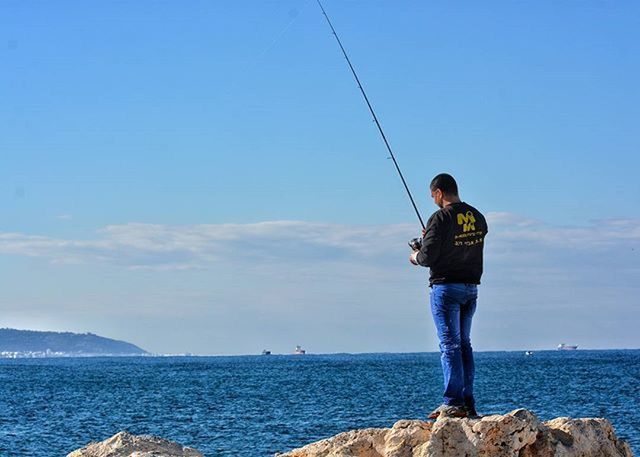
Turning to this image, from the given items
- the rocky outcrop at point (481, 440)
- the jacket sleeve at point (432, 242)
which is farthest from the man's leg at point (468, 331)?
the rocky outcrop at point (481, 440)

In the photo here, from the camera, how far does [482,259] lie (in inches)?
374

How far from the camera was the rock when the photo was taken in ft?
25.0

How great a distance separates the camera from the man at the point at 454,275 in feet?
30.1

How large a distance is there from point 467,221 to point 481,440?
86.6 inches

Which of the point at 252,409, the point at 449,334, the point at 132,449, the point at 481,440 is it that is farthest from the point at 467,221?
the point at 252,409

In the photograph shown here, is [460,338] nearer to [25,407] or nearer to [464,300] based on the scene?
[464,300]

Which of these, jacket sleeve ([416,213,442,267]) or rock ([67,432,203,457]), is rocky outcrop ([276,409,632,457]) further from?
jacket sleeve ([416,213,442,267])

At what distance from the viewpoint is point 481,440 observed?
776 cm

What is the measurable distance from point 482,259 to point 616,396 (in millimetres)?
44608

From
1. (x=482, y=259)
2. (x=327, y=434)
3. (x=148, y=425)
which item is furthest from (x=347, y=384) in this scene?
(x=482, y=259)

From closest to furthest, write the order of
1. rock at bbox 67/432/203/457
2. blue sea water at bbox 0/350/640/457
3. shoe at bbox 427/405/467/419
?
1. rock at bbox 67/432/203/457
2. shoe at bbox 427/405/467/419
3. blue sea water at bbox 0/350/640/457

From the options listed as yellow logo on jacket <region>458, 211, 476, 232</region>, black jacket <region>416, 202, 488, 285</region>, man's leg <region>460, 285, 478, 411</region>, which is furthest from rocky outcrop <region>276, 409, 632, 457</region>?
yellow logo on jacket <region>458, 211, 476, 232</region>

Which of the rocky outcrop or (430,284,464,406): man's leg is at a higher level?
(430,284,464,406): man's leg

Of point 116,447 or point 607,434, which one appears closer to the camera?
point 116,447
